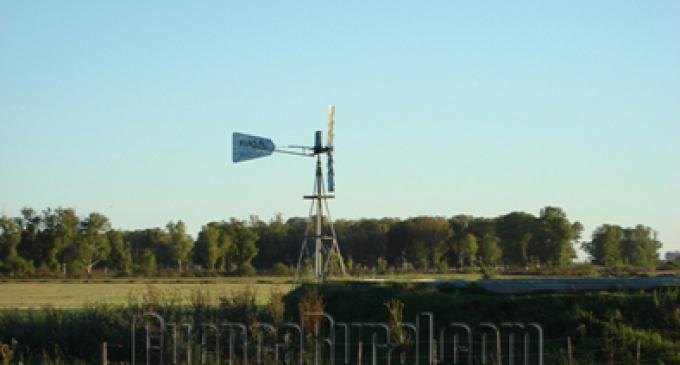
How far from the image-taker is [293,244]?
104 m

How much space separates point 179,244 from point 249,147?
223 ft

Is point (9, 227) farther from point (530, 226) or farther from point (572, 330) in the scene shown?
point (572, 330)

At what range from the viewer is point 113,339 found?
21.3 metres

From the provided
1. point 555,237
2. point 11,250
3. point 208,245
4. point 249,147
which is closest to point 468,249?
point 555,237

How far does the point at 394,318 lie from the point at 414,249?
76.1 metres

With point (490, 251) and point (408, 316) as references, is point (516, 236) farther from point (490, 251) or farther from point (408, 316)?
point (408, 316)

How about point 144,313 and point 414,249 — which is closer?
point 144,313

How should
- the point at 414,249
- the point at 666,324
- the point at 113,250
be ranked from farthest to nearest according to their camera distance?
the point at 113,250
the point at 414,249
the point at 666,324

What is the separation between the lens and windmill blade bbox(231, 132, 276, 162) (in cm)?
3834

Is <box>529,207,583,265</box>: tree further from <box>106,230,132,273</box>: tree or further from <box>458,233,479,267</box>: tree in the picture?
<box>106,230,132,273</box>: tree

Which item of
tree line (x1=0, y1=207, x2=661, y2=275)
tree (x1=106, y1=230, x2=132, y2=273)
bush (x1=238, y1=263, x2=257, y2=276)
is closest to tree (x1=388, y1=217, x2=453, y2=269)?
tree line (x1=0, y1=207, x2=661, y2=275)

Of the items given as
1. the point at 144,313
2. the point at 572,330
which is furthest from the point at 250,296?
the point at 572,330

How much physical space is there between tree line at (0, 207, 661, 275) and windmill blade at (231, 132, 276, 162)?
140 ft

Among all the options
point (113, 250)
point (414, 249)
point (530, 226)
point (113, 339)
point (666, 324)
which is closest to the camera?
point (666, 324)
